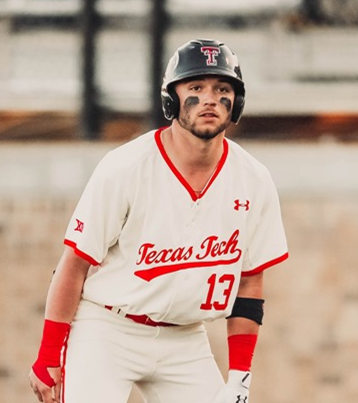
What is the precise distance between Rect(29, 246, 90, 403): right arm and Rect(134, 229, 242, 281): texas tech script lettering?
18 centimetres

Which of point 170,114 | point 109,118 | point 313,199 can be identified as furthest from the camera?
point 109,118

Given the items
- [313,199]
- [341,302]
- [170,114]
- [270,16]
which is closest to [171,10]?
[270,16]

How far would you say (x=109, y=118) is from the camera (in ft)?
26.1

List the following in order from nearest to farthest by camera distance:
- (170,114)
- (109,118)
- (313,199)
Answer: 1. (170,114)
2. (313,199)
3. (109,118)

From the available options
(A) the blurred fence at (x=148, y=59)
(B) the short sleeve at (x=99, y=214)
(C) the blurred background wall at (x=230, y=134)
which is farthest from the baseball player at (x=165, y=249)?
(A) the blurred fence at (x=148, y=59)

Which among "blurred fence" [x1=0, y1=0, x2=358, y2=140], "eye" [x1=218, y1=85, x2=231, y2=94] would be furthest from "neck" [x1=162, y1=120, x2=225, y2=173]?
"blurred fence" [x1=0, y1=0, x2=358, y2=140]

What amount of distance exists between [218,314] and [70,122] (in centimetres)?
396

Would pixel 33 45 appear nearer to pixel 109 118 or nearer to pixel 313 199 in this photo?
pixel 109 118

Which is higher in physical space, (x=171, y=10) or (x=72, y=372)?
(x=171, y=10)

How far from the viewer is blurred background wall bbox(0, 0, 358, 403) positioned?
7438 millimetres

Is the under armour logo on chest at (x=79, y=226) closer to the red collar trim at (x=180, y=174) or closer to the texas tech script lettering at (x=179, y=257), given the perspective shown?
the texas tech script lettering at (x=179, y=257)

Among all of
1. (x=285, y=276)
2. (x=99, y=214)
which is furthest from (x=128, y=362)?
(x=285, y=276)

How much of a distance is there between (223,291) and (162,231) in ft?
0.88

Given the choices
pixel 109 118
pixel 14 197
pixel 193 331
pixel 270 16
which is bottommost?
pixel 193 331
